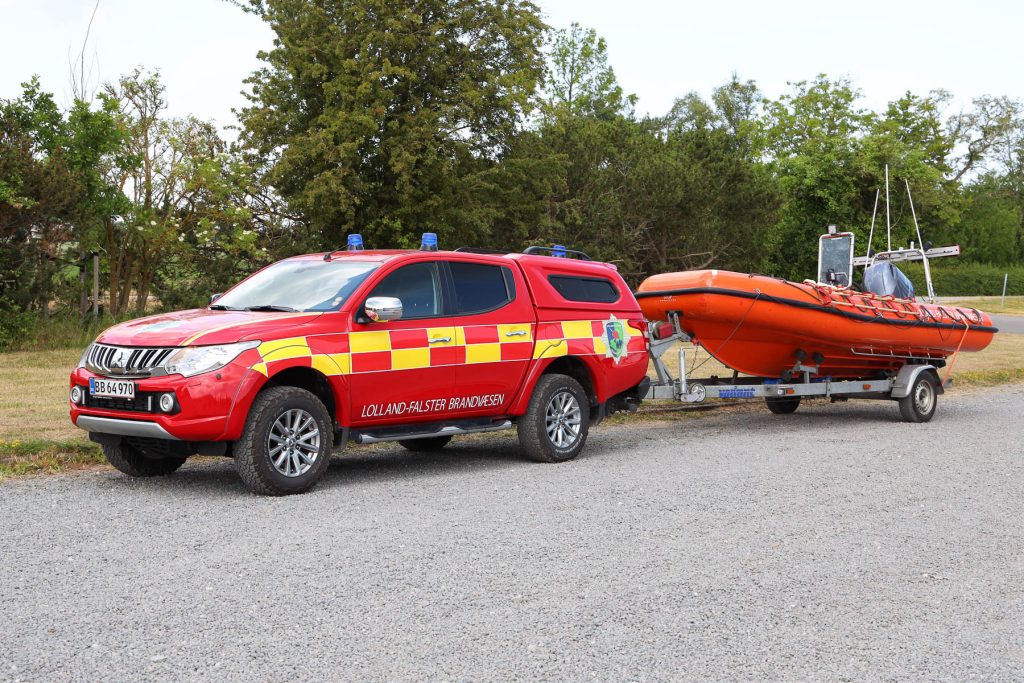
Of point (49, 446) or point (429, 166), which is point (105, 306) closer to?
point (429, 166)

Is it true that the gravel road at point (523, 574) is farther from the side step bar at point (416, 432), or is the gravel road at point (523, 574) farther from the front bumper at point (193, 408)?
the front bumper at point (193, 408)

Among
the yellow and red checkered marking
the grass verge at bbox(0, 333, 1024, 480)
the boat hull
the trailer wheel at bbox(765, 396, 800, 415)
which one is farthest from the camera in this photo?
the trailer wheel at bbox(765, 396, 800, 415)

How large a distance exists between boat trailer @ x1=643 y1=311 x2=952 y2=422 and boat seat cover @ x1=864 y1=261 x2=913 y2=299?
0.89 m

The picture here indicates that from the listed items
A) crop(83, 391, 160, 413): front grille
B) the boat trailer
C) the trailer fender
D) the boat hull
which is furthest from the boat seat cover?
crop(83, 391, 160, 413): front grille

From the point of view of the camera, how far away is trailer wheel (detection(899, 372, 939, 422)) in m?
13.6

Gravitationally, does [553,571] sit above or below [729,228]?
below

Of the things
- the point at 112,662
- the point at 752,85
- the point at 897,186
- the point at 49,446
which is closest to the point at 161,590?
the point at 112,662

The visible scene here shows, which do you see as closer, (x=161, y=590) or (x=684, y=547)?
(x=161, y=590)

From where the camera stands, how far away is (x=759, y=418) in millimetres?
14031

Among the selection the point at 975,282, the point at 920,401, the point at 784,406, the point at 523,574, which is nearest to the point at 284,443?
the point at 523,574

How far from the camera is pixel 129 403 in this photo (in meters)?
7.87

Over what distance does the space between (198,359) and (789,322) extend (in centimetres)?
687

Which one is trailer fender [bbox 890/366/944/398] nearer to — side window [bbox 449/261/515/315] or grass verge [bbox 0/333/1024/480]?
grass verge [bbox 0/333/1024/480]

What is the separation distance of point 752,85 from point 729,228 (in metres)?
42.9
